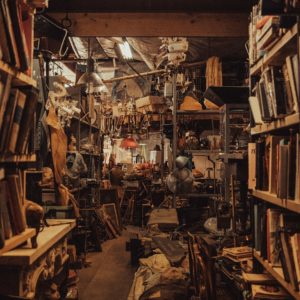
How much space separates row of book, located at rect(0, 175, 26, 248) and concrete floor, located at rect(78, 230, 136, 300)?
2748 mm

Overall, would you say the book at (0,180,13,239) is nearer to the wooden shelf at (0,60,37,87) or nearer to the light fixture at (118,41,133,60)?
the wooden shelf at (0,60,37,87)

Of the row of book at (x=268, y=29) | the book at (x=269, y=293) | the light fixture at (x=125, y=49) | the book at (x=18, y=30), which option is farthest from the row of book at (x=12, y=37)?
the light fixture at (x=125, y=49)

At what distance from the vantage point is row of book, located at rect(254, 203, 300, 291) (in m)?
2.11

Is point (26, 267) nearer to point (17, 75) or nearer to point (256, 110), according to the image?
point (17, 75)

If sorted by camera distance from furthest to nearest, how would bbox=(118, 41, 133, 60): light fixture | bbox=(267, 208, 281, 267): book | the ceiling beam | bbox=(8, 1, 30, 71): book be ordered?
bbox=(118, 41, 133, 60): light fixture, the ceiling beam, bbox=(267, 208, 281, 267): book, bbox=(8, 1, 30, 71): book

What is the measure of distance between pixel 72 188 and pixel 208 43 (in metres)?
3.62

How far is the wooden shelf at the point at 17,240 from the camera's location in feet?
7.06

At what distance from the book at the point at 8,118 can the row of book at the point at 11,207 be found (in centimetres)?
25

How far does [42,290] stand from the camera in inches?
123

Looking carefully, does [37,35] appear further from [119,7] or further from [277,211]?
[277,211]

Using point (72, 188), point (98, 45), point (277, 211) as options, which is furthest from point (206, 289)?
point (98, 45)

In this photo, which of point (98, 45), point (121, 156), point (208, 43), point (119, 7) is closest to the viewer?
point (119, 7)

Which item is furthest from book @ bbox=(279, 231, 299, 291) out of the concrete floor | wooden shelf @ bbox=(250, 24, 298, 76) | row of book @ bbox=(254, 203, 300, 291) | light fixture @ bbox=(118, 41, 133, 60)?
light fixture @ bbox=(118, 41, 133, 60)

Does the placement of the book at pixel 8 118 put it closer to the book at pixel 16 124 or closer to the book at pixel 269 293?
the book at pixel 16 124
